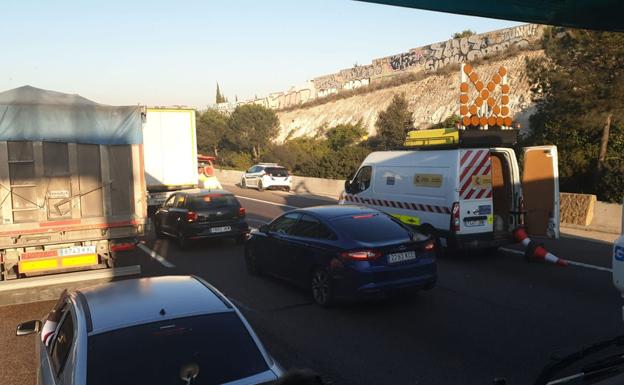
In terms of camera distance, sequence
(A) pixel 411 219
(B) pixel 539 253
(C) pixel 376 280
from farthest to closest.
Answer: (A) pixel 411 219
(B) pixel 539 253
(C) pixel 376 280

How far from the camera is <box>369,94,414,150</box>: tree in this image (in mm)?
40875

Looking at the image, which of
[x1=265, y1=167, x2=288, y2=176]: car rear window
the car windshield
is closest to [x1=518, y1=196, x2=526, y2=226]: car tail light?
the car windshield

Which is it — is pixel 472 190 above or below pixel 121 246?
above

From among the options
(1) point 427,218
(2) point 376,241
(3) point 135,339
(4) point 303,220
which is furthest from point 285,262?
(3) point 135,339

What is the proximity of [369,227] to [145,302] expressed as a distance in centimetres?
481

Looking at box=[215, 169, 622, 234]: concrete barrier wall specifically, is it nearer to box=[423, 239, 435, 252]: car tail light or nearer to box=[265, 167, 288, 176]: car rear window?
box=[423, 239, 435, 252]: car tail light

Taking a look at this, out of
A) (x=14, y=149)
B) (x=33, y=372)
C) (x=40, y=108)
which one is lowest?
(x=33, y=372)

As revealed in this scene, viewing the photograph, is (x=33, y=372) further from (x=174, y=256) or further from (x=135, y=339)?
(x=174, y=256)

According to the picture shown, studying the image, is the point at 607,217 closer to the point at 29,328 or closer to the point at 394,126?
the point at 29,328

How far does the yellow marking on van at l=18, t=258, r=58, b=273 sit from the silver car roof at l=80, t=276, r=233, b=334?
16.0 feet

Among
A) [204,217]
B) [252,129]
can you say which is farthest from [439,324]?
[252,129]

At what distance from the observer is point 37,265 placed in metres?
8.30

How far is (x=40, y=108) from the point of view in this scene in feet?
27.7

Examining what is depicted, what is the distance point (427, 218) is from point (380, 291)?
4.39 metres
